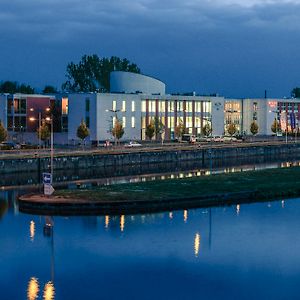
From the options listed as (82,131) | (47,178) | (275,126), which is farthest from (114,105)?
(47,178)

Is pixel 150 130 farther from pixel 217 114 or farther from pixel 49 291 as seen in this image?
pixel 49 291

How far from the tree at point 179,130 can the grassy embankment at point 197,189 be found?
50.5 m

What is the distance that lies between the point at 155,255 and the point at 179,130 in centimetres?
8391

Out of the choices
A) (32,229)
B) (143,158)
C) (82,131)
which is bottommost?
(32,229)

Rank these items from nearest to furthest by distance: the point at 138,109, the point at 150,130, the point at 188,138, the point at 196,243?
the point at 196,243
the point at 150,130
the point at 138,109
the point at 188,138

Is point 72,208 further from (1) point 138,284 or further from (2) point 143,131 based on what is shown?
(2) point 143,131

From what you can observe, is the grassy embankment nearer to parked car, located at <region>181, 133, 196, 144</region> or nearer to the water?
the water

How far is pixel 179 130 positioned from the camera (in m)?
118

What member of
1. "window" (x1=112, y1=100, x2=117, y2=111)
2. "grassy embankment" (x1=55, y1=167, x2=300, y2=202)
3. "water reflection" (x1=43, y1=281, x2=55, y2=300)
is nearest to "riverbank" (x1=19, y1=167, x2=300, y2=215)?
"grassy embankment" (x1=55, y1=167, x2=300, y2=202)

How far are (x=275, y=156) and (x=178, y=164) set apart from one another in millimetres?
24568

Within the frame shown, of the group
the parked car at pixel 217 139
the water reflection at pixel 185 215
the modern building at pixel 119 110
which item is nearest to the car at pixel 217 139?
the parked car at pixel 217 139

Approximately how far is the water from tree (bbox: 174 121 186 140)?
70.7 metres

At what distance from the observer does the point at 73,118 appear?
356 feet

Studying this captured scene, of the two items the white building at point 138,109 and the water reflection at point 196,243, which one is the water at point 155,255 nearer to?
the water reflection at point 196,243
